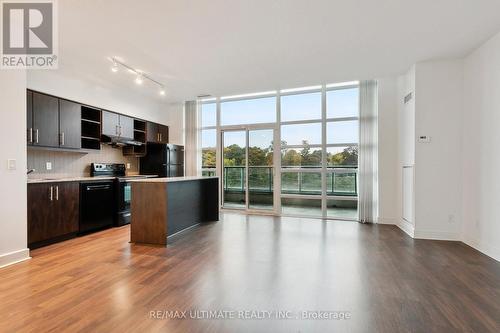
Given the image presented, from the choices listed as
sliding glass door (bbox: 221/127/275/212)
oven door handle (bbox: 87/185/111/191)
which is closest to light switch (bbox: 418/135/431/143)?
sliding glass door (bbox: 221/127/275/212)

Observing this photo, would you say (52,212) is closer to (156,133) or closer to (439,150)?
(156,133)

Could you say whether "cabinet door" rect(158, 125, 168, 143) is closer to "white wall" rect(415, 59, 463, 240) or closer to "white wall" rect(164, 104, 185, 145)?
"white wall" rect(164, 104, 185, 145)

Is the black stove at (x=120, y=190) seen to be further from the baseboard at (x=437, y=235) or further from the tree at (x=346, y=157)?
the baseboard at (x=437, y=235)

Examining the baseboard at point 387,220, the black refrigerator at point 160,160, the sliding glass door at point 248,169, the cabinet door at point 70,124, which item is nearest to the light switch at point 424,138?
the baseboard at point 387,220

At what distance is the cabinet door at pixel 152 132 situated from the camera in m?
6.04

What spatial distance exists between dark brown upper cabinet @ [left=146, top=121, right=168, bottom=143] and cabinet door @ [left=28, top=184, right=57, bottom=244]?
2.76 meters

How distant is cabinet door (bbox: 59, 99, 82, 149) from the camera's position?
4.15 m

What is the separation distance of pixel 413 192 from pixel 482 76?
192cm

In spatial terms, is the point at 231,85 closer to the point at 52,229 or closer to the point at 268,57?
the point at 268,57

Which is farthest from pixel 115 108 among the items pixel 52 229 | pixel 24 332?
pixel 24 332

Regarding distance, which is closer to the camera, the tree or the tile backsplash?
the tile backsplash

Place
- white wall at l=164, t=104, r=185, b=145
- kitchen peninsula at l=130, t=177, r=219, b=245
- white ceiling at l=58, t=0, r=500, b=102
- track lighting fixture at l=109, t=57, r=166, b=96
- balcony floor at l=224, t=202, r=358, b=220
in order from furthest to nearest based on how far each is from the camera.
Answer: white wall at l=164, t=104, r=185, b=145, balcony floor at l=224, t=202, r=358, b=220, track lighting fixture at l=109, t=57, r=166, b=96, kitchen peninsula at l=130, t=177, r=219, b=245, white ceiling at l=58, t=0, r=500, b=102

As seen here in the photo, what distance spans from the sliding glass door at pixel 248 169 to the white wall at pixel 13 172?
4107 millimetres

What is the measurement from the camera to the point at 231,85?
5.20 metres
